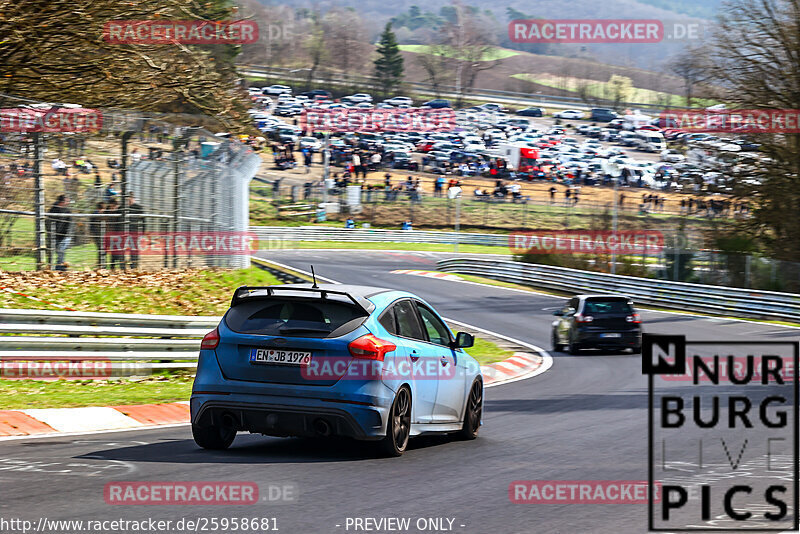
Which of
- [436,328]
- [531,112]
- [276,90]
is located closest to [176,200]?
[436,328]

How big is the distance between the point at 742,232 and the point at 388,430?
32118 mm

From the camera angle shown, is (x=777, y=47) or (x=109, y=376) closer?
(x=109, y=376)

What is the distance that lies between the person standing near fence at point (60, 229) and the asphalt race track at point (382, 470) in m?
8.33

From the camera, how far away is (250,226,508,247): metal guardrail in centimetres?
6084

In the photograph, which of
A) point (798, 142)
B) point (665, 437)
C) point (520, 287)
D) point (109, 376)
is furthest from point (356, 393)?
point (520, 287)

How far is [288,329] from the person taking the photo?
844cm

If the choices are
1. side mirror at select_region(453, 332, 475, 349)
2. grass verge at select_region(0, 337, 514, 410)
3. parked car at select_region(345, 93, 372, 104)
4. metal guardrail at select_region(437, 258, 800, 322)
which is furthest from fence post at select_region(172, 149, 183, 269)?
parked car at select_region(345, 93, 372, 104)

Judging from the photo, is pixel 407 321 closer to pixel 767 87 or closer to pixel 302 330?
pixel 302 330

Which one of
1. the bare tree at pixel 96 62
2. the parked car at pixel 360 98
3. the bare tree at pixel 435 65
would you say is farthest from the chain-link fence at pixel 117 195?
the bare tree at pixel 435 65

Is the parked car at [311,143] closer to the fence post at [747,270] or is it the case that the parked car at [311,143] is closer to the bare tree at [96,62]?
the fence post at [747,270]

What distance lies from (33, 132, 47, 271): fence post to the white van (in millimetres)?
80967

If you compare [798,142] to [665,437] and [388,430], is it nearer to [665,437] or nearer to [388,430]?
[665,437]

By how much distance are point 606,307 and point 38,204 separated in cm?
1260

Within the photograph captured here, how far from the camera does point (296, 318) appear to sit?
8539 mm
